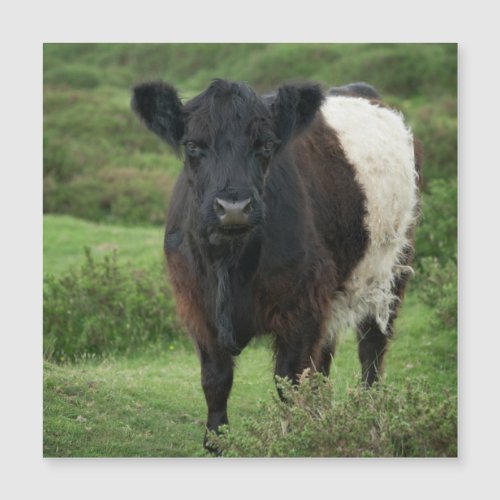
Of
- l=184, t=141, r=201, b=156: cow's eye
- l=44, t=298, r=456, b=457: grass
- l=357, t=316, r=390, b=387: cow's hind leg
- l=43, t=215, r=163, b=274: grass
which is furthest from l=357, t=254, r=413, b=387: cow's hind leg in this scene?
l=43, t=215, r=163, b=274: grass

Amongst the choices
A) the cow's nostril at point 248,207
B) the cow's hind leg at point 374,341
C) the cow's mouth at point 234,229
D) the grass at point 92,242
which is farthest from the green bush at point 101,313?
the cow's nostril at point 248,207

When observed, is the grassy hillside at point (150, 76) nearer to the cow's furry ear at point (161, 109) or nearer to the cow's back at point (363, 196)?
the cow's back at point (363, 196)

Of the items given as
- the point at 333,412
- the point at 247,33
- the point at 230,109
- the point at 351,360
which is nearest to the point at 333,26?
the point at 247,33

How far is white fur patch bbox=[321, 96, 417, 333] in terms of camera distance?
21.0 ft

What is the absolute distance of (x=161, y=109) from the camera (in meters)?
5.28

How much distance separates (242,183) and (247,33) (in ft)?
4.42

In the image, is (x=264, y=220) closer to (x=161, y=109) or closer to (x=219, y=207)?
(x=219, y=207)

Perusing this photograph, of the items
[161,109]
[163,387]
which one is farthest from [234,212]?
[163,387]

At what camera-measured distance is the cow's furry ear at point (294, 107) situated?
538 cm

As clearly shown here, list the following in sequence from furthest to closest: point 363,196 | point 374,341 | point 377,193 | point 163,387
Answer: point 374,341 < point 163,387 < point 377,193 < point 363,196

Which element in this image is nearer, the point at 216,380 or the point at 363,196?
the point at 216,380

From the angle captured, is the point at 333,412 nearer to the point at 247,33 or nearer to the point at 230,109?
the point at 230,109

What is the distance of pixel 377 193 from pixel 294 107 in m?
1.25

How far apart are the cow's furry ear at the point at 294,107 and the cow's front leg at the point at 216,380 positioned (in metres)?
1.18
